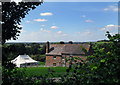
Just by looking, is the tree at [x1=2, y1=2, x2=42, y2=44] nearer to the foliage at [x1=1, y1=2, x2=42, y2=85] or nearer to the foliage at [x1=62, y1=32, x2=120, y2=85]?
the foliage at [x1=1, y1=2, x2=42, y2=85]

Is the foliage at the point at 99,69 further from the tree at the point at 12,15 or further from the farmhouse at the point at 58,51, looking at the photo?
the farmhouse at the point at 58,51

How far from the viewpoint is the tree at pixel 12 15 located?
451 cm

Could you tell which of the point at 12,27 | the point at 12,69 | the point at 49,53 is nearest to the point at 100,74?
the point at 12,69

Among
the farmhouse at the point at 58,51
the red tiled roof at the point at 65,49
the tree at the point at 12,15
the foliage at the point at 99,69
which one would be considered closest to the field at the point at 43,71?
the foliage at the point at 99,69

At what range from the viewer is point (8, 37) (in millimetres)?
4641

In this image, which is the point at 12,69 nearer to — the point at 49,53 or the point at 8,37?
the point at 8,37

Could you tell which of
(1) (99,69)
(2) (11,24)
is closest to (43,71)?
(2) (11,24)

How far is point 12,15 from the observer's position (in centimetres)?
455

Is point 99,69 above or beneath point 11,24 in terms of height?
beneath

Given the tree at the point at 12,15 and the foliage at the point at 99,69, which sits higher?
the tree at the point at 12,15

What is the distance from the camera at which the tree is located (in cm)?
451

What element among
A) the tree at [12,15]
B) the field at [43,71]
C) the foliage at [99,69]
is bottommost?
the field at [43,71]

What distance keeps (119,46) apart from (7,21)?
2.92 metres

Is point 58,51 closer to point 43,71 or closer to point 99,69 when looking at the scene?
point 43,71
